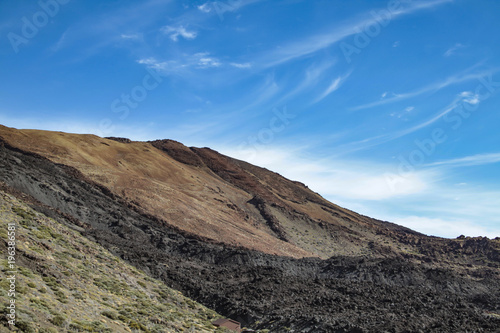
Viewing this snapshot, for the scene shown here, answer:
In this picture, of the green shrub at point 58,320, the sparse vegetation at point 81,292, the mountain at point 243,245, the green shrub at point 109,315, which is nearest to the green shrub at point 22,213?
the sparse vegetation at point 81,292

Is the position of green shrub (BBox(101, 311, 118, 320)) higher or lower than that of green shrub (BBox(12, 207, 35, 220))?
lower

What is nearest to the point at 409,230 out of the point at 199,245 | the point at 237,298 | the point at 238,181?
the point at 238,181

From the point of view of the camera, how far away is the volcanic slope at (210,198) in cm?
5194

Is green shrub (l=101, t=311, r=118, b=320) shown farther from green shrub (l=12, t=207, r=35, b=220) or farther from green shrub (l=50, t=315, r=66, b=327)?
green shrub (l=12, t=207, r=35, b=220)

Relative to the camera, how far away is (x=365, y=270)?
152ft

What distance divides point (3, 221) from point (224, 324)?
13853 mm

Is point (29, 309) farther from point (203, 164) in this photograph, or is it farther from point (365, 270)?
point (203, 164)

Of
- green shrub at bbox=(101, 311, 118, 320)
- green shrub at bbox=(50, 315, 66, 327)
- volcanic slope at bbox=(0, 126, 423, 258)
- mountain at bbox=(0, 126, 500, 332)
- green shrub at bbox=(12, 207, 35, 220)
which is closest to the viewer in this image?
green shrub at bbox=(50, 315, 66, 327)

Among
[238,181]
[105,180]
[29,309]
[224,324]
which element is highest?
[238,181]

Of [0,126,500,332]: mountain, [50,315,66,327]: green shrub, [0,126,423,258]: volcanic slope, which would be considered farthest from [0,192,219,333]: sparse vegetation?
[0,126,423,258]: volcanic slope

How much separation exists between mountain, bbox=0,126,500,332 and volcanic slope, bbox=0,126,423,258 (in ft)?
1.02

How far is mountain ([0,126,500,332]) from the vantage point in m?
27.2

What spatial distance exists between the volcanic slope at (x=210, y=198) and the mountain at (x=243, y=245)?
0.31 meters

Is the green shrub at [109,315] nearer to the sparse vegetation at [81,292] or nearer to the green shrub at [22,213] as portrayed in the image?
the sparse vegetation at [81,292]
